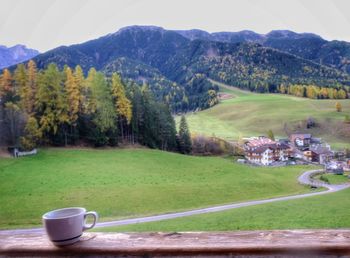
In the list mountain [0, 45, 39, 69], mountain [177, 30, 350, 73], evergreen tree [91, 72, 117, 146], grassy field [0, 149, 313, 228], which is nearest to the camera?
mountain [0, 45, 39, 69]

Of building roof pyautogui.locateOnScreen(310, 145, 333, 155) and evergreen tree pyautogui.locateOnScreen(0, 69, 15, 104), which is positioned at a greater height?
evergreen tree pyautogui.locateOnScreen(0, 69, 15, 104)

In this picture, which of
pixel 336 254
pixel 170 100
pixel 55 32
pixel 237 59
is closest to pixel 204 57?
pixel 237 59

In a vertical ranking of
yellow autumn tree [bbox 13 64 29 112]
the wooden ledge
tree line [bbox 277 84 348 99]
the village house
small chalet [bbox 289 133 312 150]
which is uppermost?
yellow autumn tree [bbox 13 64 29 112]

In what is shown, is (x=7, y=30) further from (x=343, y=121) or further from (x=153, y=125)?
(x=153, y=125)

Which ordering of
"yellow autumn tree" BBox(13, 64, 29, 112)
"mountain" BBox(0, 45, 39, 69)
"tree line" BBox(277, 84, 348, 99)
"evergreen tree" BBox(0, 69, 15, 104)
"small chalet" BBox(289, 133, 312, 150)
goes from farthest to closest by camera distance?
"evergreen tree" BBox(0, 69, 15, 104) < "yellow autumn tree" BBox(13, 64, 29, 112) < "tree line" BBox(277, 84, 348, 99) < "small chalet" BBox(289, 133, 312, 150) < "mountain" BBox(0, 45, 39, 69)

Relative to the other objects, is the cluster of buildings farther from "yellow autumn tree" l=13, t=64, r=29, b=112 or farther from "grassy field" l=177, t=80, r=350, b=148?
"yellow autumn tree" l=13, t=64, r=29, b=112

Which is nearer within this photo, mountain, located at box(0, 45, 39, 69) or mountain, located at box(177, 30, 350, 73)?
mountain, located at box(0, 45, 39, 69)

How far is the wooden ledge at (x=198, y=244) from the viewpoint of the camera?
695mm

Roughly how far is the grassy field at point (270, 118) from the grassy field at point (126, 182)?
895 mm

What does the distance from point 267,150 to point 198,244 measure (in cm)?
573

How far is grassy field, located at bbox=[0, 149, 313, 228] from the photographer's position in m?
5.30

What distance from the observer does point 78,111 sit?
10.4 meters

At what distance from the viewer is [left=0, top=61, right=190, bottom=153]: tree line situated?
799 centimetres

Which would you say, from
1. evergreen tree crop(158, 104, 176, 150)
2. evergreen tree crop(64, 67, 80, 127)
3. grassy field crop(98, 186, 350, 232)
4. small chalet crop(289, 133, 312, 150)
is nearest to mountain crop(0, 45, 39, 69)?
grassy field crop(98, 186, 350, 232)
